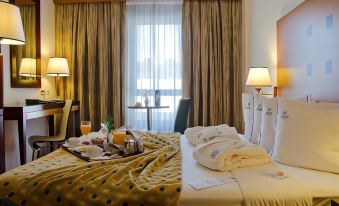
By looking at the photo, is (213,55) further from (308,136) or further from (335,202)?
(335,202)

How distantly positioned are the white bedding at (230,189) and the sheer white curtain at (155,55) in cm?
328

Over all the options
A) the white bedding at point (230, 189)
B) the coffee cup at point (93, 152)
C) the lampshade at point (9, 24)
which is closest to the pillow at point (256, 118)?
the white bedding at point (230, 189)

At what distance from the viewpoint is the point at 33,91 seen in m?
4.32

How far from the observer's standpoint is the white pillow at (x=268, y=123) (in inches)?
89.2

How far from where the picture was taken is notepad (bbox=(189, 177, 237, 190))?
4.89ft

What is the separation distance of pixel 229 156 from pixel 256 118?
3.00 feet

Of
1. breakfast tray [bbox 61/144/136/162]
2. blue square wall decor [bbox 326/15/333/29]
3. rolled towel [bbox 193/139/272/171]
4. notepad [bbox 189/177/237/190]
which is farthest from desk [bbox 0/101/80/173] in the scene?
blue square wall decor [bbox 326/15/333/29]

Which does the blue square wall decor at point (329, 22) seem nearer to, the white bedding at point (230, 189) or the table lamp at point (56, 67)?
the white bedding at point (230, 189)

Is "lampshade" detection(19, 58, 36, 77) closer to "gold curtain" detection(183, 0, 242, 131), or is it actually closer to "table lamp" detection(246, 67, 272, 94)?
"gold curtain" detection(183, 0, 242, 131)

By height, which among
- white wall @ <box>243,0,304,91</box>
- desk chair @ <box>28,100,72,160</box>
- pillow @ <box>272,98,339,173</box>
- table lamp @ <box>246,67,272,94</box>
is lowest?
desk chair @ <box>28,100,72,160</box>

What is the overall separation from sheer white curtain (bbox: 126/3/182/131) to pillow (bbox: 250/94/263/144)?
2.49 m

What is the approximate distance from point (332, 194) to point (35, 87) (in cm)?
401

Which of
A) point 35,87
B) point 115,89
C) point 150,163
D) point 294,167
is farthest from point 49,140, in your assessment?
point 294,167

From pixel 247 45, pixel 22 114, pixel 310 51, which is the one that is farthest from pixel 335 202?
pixel 247 45
